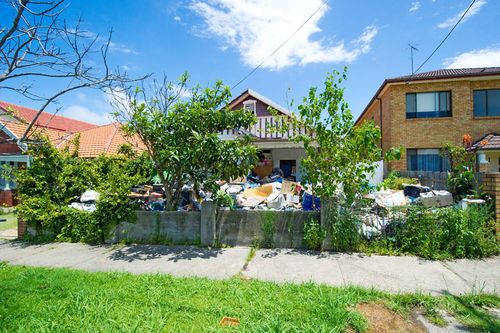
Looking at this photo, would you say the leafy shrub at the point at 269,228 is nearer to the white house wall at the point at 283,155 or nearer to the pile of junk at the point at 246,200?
the pile of junk at the point at 246,200

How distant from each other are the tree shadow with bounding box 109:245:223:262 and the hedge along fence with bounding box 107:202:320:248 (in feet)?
0.84

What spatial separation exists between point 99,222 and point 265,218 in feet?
13.0

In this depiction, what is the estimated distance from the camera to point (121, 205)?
6590 mm

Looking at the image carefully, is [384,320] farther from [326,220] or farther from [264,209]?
[264,209]

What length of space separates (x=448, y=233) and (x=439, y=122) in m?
11.4

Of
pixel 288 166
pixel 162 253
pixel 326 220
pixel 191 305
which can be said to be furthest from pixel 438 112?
pixel 191 305

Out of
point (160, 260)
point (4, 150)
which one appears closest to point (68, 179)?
point (160, 260)

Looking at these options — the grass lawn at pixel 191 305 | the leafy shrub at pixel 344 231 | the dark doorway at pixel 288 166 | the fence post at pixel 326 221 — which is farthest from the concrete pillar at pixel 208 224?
the dark doorway at pixel 288 166

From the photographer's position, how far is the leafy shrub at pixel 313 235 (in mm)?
5824

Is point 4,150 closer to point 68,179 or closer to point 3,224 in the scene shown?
point 3,224

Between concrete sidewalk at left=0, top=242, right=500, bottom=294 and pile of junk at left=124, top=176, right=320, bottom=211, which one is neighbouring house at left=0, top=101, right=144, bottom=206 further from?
concrete sidewalk at left=0, top=242, right=500, bottom=294

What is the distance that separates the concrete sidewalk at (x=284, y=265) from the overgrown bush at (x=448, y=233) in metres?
0.25

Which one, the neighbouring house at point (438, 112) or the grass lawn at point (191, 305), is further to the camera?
the neighbouring house at point (438, 112)

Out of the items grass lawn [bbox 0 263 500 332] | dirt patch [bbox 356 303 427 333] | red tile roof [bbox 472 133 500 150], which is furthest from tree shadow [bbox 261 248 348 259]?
red tile roof [bbox 472 133 500 150]
